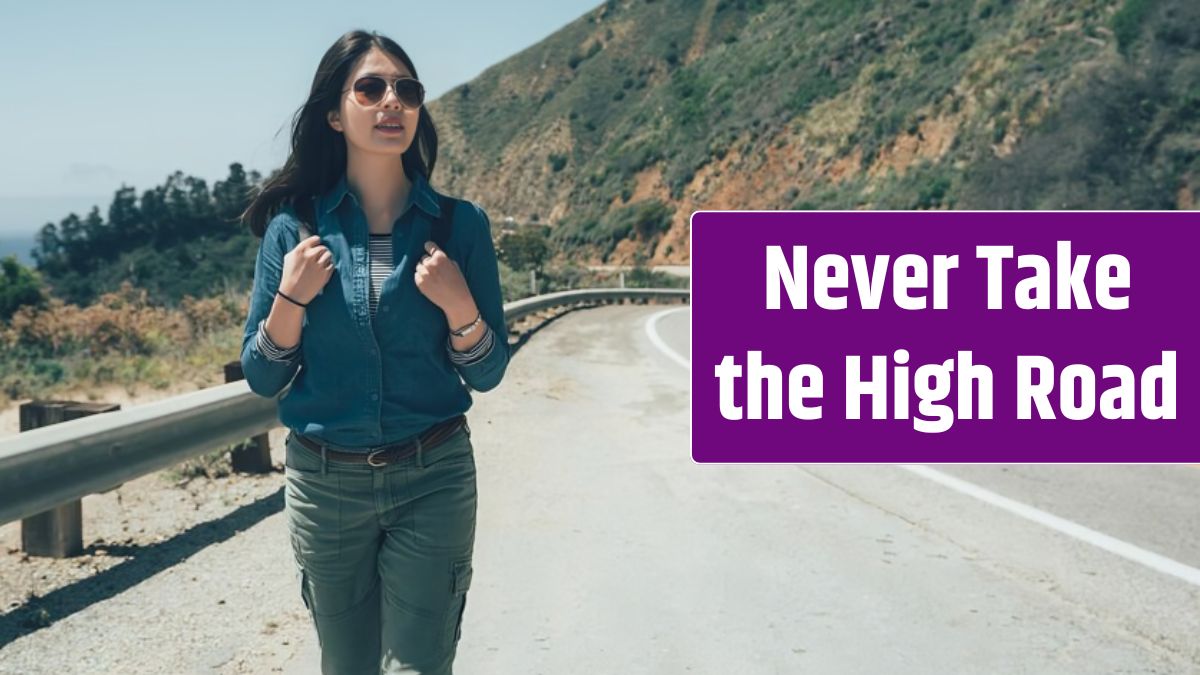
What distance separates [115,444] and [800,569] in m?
3.30

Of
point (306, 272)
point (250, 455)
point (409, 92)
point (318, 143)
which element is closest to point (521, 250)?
point (250, 455)

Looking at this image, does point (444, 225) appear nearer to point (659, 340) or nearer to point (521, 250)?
point (659, 340)

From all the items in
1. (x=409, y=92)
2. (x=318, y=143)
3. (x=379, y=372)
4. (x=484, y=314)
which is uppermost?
(x=409, y=92)

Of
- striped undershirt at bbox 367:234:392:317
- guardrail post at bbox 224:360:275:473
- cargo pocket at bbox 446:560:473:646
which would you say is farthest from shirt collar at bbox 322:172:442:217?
guardrail post at bbox 224:360:275:473

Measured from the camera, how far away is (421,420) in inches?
109

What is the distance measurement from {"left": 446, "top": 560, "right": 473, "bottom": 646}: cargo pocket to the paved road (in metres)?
1.60

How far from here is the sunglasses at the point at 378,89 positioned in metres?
2.83

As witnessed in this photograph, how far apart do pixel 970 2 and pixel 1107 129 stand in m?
28.4

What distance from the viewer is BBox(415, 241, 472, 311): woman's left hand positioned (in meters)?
2.63

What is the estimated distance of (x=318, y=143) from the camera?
9.78 feet

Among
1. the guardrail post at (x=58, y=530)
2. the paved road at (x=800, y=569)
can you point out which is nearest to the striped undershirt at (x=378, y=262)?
the paved road at (x=800, y=569)

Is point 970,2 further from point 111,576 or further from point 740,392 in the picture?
point 111,576

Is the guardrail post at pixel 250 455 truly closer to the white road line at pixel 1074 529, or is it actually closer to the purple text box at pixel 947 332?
the purple text box at pixel 947 332

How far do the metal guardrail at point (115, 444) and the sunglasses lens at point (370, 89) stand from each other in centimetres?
221
